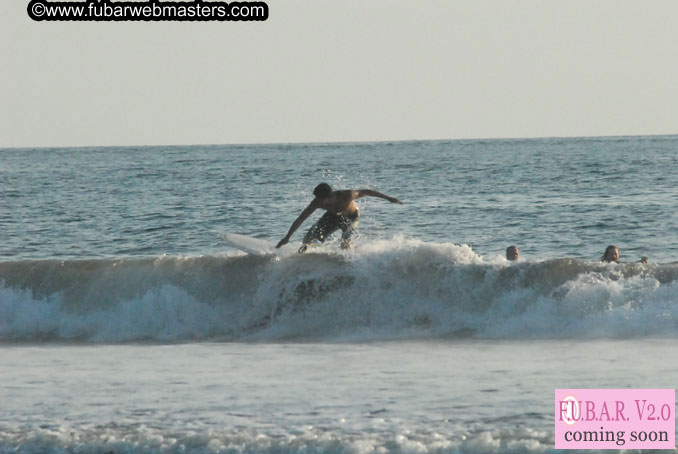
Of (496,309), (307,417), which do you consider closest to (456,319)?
(496,309)

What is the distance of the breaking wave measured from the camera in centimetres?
1323

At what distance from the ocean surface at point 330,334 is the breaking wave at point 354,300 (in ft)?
0.10

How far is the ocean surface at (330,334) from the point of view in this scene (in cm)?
807

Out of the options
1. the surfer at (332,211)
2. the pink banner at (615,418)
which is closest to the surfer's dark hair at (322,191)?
the surfer at (332,211)

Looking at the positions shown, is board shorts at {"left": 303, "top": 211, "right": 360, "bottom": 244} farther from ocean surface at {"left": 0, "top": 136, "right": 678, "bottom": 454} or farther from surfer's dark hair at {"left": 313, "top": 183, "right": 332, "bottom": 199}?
ocean surface at {"left": 0, "top": 136, "right": 678, "bottom": 454}

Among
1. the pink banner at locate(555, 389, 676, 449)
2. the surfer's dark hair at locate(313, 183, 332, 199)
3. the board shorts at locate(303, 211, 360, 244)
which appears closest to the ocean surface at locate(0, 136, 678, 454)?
the pink banner at locate(555, 389, 676, 449)

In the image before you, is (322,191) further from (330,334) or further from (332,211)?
(330,334)

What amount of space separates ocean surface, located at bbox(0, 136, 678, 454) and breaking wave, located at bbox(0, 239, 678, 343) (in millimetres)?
30

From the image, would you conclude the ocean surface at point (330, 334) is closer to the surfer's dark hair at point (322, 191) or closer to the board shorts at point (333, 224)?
the board shorts at point (333, 224)

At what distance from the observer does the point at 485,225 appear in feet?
86.1

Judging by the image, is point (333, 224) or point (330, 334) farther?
point (333, 224)

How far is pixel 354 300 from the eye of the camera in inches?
559

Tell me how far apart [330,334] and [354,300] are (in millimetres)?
815

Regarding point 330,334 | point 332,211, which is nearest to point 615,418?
point 330,334
